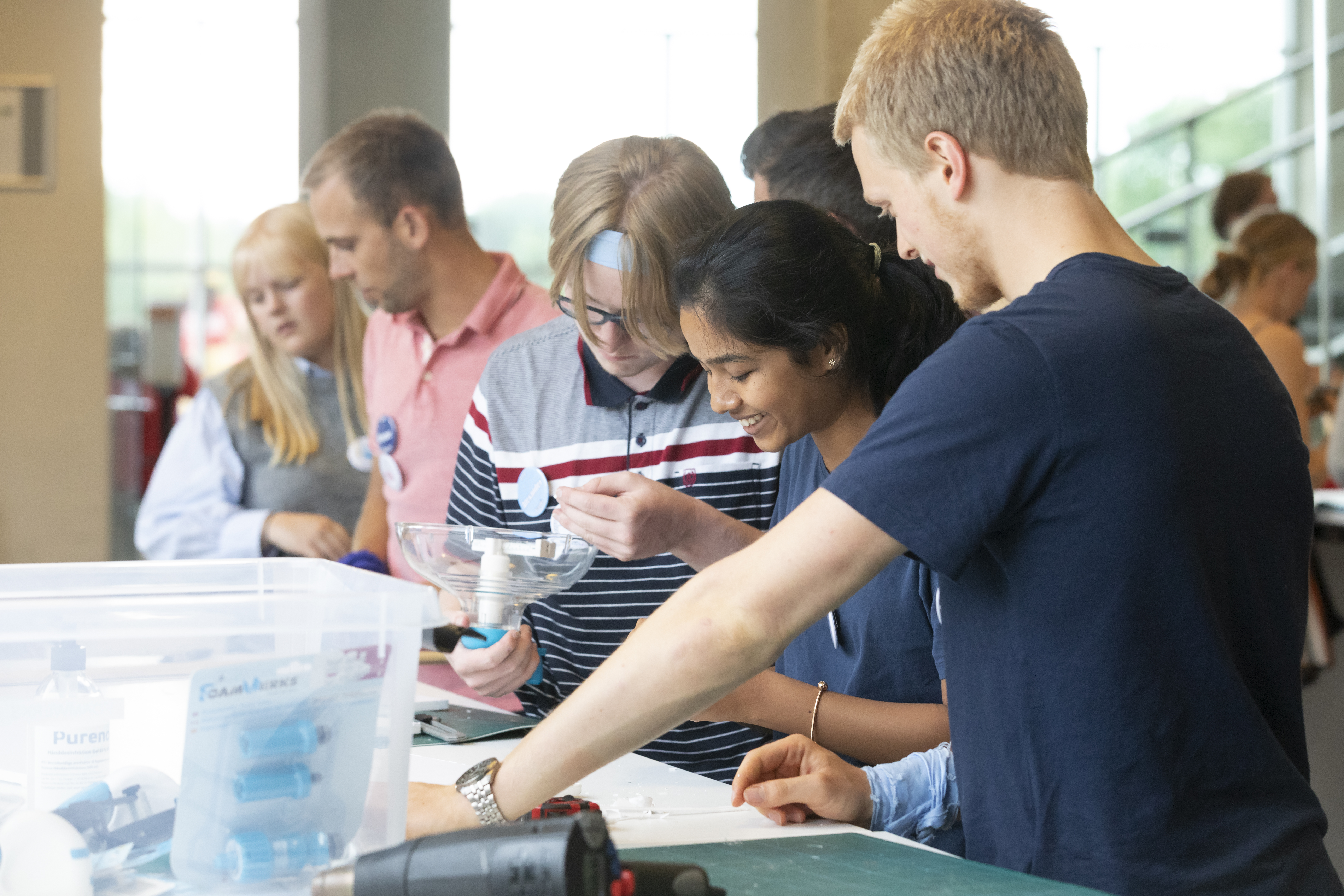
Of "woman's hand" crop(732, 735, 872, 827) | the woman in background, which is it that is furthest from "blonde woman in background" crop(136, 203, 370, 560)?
the woman in background

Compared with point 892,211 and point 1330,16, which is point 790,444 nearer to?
point 892,211

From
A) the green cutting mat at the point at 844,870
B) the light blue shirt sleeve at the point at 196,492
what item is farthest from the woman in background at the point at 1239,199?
the green cutting mat at the point at 844,870

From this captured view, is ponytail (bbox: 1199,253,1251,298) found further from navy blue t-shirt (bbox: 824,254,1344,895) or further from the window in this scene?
navy blue t-shirt (bbox: 824,254,1344,895)

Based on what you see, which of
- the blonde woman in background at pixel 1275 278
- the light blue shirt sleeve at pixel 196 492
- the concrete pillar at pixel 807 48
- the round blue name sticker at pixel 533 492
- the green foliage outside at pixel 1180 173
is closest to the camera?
the round blue name sticker at pixel 533 492

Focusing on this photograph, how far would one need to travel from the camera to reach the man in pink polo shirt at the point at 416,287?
103 inches

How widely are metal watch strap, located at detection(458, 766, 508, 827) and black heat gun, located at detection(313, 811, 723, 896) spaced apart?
25 centimetres

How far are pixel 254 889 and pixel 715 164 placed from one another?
126 centimetres

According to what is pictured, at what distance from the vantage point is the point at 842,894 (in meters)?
1.09

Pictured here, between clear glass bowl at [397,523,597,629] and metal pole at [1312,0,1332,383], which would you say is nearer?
clear glass bowl at [397,523,597,629]

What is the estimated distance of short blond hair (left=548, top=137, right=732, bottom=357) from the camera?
5.71 feet

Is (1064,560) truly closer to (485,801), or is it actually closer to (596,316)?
(485,801)

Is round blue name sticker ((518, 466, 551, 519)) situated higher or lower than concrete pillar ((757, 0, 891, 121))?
lower

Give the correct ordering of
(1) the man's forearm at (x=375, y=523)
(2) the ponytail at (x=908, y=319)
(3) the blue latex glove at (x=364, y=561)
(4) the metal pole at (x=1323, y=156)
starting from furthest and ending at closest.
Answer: (4) the metal pole at (x=1323, y=156)
(1) the man's forearm at (x=375, y=523)
(3) the blue latex glove at (x=364, y=561)
(2) the ponytail at (x=908, y=319)

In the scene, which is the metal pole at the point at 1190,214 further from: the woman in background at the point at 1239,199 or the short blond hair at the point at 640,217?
the short blond hair at the point at 640,217
